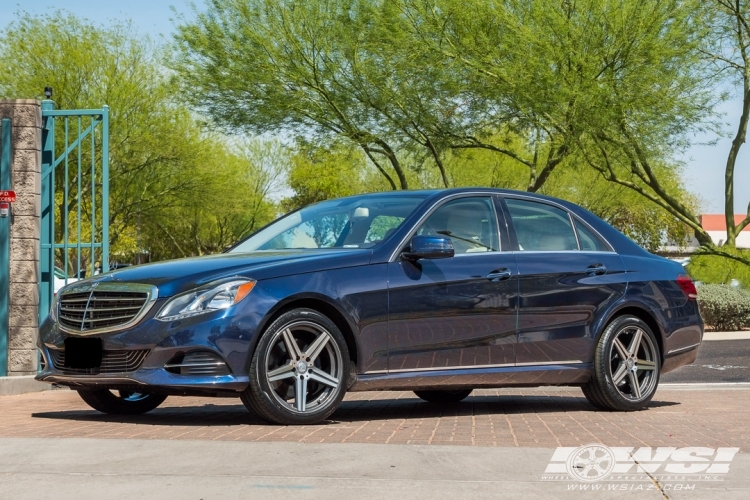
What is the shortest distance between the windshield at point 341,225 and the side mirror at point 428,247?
0.25 m

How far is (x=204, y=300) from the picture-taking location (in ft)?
25.1

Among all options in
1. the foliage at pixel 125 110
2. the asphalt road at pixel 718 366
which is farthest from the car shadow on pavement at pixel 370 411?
the foliage at pixel 125 110

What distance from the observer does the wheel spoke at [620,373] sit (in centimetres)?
948

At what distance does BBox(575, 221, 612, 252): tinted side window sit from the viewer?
384 inches

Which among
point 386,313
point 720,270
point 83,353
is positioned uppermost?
point 386,313

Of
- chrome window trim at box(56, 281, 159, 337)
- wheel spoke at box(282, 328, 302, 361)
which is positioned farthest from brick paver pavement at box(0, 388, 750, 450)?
chrome window trim at box(56, 281, 159, 337)

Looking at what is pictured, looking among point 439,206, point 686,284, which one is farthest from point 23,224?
point 686,284

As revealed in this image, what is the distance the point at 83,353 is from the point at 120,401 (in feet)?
3.31

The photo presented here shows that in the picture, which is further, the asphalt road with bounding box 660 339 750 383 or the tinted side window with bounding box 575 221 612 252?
the asphalt road with bounding box 660 339 750 383

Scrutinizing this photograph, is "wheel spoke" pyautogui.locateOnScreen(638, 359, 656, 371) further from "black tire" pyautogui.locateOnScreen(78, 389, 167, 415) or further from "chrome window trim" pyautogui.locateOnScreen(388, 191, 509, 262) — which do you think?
"black tire" pyautogui.locateOnScreen(78, 389, 167, 415)

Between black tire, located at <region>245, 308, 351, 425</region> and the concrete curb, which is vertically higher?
black tire, located at <region>245, 308, 351, 425</region>

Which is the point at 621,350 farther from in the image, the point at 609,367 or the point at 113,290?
the point at 113,290

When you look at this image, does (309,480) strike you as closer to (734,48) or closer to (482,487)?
(482,487)

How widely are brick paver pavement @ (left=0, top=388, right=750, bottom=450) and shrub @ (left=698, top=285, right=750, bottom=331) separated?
15.8 meters
